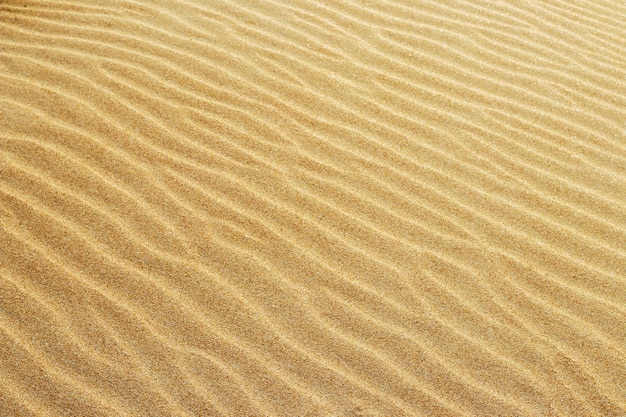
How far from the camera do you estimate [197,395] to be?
2.61 metres

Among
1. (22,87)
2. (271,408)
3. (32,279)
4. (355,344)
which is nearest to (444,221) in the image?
(355,344)

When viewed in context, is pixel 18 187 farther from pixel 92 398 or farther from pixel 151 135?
pixel 92 398

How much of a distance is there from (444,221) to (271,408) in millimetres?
1176

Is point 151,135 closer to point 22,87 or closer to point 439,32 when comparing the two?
point 22,87

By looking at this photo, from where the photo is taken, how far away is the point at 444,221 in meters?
3.22

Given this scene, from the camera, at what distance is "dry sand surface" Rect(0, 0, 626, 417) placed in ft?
8.80

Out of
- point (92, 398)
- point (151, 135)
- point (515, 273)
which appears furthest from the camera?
point (151, 135)

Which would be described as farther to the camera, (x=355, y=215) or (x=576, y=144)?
(x=576, y=144)

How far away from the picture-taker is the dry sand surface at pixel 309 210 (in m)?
2.68

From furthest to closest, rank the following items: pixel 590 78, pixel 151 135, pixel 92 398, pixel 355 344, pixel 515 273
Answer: pixel 590 78 < pixel 151 135 < pixel 515 273 < pixel 355 344 < pixel 92 398

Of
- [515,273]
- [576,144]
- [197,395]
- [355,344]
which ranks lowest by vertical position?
[197,395]

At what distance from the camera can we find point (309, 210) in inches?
127

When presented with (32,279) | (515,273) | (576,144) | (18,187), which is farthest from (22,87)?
(576,144)

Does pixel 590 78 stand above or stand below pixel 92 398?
above
